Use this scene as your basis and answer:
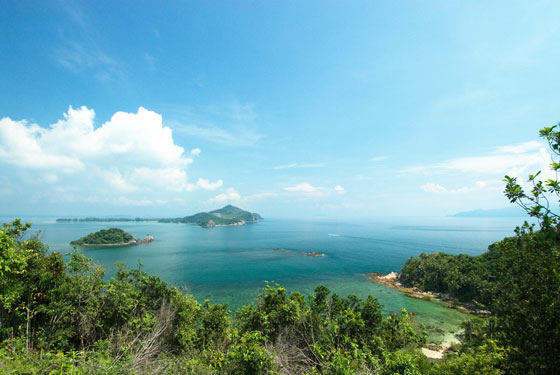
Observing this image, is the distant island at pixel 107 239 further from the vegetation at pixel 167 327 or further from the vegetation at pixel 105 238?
the vegetation at pixel 167 327

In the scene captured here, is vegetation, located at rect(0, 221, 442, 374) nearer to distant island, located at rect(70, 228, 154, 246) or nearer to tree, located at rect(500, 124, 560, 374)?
tree, located at rect(500, 124, 560, 374)

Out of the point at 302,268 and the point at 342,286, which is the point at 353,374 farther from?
the point at 302,268

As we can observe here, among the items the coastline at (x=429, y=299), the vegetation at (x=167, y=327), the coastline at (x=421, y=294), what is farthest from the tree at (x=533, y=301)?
the coastline at (x=421, y=294)

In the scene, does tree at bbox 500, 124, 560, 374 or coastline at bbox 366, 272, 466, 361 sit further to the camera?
coastline at bbox 366, 272, 466, 361

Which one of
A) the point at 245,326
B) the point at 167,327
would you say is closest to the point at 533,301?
the point at 245,326

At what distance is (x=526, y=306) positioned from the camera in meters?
4.98

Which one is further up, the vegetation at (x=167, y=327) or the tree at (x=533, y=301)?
the tree at (x=533, y=301)

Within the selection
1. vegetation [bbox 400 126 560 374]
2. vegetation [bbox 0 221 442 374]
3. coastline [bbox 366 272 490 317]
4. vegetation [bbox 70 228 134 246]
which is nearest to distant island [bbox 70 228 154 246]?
vegetation [bbox 70 228 134 246]

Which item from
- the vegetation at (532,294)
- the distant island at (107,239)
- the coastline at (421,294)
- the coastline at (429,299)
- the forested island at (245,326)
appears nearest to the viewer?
the vegetation at (532,294)

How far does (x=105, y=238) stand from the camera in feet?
259

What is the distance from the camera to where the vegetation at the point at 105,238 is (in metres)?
76.4

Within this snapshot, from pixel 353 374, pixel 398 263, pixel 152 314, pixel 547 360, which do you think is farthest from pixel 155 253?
pixel 547 360

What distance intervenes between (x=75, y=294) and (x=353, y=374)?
13.2 metres

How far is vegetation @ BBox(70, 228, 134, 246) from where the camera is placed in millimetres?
76419
